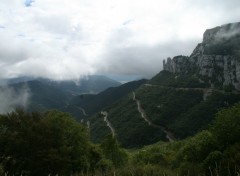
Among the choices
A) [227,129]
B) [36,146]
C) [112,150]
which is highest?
[227,129]

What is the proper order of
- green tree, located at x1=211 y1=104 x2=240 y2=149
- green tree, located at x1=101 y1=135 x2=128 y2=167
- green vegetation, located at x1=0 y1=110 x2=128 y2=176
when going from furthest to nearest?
green tree, located at x1=101 y1=135 x2=128 y2=167 < green vegetation, located at x1=0 y1=110 x2=128 y2=176 < green tree, located at x1=211 y1=104 x2=240 y2=149

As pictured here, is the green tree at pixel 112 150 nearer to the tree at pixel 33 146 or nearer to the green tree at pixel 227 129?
the tree at pixel 33 146

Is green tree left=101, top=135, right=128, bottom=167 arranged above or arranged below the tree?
below

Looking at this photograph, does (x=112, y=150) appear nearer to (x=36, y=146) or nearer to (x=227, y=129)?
(x=36, y=146)

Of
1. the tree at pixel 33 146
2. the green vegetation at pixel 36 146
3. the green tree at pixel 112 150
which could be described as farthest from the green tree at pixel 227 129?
Result: the green tree at pixel 112 150

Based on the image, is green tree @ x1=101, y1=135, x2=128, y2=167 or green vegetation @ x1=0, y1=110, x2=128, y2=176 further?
green tree @ x1=101, y1=135, x2=128, y2=167

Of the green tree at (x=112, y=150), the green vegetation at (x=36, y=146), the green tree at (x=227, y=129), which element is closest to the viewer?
the green tree at (x=227, y=129)

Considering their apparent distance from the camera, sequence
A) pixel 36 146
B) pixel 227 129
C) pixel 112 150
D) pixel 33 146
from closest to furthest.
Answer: pixel 227 129
pixel 33 146
pixel 36 146
pixel 112 150

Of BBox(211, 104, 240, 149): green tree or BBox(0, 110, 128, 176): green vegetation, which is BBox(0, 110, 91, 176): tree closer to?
BBox(0, 110, 128, 176): green vegetation

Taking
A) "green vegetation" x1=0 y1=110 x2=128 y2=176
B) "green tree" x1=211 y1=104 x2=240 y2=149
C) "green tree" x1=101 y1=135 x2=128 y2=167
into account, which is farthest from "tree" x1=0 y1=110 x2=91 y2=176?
"green tree" x1=101 y1=135 x2=128 y2=167

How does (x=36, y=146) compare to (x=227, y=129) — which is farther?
(x=36, y=146)

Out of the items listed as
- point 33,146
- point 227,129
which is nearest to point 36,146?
point 33,146

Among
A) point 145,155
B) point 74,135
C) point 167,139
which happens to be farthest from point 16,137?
point 167,139

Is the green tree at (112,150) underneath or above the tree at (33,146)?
underneath
